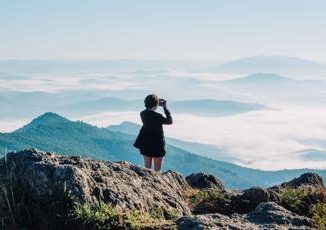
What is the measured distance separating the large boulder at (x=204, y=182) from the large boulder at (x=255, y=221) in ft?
33.4

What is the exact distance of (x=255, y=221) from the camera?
1012 cm

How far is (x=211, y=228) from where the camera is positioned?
907 centimetres

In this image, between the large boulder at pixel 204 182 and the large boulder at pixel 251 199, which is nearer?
the large boulder at pixel 251 199

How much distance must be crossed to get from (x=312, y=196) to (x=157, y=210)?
3.86 m

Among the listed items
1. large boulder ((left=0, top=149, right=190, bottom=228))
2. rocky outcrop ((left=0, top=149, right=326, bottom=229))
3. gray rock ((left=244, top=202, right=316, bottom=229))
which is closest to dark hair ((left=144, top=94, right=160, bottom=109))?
rocky outcrop ((left=0, top=149, right=326, bottom=229))

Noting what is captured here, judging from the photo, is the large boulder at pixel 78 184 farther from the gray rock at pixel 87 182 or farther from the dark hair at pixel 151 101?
the dark hair at pixel 151 101

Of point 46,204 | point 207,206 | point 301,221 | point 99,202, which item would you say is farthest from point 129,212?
point 207,206

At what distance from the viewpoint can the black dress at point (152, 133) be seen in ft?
62.8

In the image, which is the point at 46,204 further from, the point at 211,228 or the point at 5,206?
the point at 211,228

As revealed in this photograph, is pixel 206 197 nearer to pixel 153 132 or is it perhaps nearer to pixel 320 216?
pixel 320 216

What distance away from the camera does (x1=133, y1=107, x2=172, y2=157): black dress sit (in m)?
19.2

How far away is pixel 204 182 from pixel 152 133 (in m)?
2.93

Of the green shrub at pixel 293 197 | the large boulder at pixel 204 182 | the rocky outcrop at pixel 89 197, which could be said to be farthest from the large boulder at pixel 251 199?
the large boulder at pixel 204 182

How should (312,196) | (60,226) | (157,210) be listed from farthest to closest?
(312,196) < (157,210) < (60,226)
